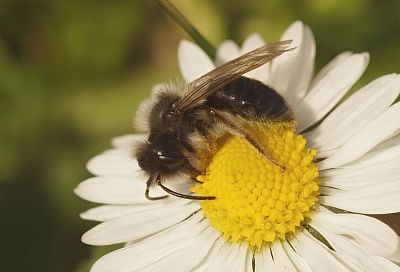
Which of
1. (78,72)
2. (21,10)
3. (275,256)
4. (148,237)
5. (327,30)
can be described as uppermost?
(21,10)

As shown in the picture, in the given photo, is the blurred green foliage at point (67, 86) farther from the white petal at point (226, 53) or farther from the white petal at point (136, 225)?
the white petal at point (136, 225)

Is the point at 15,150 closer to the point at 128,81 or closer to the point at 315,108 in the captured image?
the point at 128,81

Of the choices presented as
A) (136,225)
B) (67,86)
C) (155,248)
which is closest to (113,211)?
(136,225)

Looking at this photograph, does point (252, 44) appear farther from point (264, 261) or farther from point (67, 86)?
point (67, 86)

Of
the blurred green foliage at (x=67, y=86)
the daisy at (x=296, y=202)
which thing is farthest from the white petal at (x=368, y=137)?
the blurred green foliage at (x=67, y=86)

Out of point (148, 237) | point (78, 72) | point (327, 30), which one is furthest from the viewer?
point (78, 72)

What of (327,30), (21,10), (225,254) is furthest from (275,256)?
(21,10)

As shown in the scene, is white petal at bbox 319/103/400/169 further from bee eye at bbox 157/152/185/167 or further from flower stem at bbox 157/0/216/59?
flower stem at bbox 157/0/216/59
